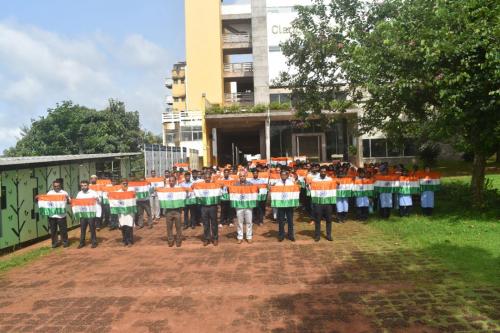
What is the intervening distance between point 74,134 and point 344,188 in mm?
28865

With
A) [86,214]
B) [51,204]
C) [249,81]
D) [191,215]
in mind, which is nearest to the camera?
[86,214]

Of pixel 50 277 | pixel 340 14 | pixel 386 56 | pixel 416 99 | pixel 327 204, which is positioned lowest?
pixel 50 277

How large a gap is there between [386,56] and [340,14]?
3.88 metres

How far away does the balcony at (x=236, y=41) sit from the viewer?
121 ft

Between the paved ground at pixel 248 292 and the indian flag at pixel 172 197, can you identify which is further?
the indian flag at pixel 172 197

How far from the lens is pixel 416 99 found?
535 inches

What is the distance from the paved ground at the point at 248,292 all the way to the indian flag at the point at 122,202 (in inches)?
43.4

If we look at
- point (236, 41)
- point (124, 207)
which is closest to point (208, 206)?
point (124, 207)

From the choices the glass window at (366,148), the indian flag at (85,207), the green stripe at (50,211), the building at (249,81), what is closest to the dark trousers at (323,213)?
the indian flag at (85,207)

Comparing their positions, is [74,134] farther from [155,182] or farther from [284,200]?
[284,200]

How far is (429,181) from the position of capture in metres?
13.3

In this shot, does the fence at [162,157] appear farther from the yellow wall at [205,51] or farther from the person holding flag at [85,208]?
the yellow wall at [205,51]

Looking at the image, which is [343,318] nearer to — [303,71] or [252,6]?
[303,71]

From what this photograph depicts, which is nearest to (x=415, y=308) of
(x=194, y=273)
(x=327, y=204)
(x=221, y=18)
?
(x=194, y=273)
